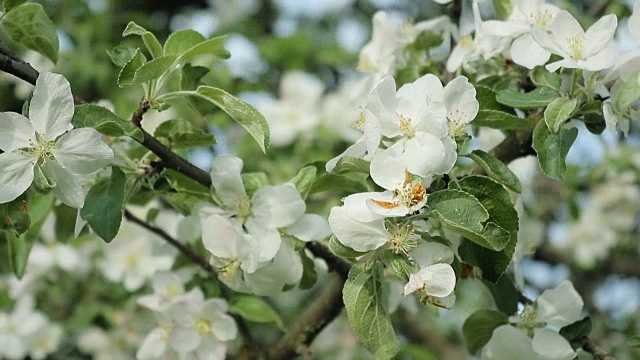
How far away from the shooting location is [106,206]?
115cm

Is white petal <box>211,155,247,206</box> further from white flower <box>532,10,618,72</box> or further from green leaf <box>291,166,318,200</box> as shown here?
white flower <box>532,10,618,72</box>

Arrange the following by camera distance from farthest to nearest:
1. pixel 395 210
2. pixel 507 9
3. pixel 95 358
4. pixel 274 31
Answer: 1. pixel 274 31
2. pixel 95 358
3. pixel 507 9
4. pixel 395 210

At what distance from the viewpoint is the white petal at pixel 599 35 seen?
1.17 meters

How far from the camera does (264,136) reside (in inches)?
41.6

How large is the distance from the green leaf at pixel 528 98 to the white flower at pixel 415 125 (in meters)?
0.12

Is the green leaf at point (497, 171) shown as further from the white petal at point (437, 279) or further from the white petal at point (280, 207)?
the white petal at point (280, 207)

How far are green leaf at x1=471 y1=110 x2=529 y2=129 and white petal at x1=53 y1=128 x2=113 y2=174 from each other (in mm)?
468

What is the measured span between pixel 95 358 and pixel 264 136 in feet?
5.12

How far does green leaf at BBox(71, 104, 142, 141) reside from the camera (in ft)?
3.50

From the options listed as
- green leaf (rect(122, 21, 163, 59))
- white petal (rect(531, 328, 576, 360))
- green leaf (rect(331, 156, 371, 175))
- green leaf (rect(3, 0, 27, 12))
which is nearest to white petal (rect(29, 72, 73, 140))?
green leaf (rect(122, 21, 163, 59))

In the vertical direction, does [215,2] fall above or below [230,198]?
below

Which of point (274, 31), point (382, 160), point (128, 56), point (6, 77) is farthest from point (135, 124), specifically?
point (274, 31)

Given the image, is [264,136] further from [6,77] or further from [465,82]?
[6,77]

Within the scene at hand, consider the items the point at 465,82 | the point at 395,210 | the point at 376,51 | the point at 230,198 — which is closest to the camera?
the point at 395,210
